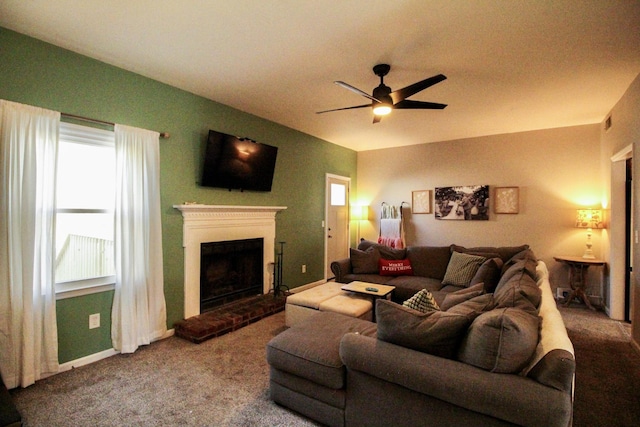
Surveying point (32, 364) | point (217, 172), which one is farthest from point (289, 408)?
point (217, 172)

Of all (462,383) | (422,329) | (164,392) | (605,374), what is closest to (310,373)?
(422,329)

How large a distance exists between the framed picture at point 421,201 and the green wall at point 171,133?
6.44 feet

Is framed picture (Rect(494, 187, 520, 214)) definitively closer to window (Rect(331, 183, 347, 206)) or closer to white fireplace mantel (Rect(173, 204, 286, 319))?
window (Rect(331, 183, 347, 206))

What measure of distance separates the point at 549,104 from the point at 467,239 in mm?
2504

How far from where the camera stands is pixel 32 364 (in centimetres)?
233

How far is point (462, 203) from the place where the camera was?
5.53 m

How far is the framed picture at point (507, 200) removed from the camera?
509 centimetres

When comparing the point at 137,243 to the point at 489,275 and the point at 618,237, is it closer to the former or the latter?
the point at 489,275

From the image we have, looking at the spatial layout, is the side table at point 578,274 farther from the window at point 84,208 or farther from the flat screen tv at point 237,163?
the window at point 84,208

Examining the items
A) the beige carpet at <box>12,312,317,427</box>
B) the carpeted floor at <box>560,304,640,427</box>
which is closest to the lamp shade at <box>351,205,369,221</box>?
the carpeted floor at <box>560,304,640,427</box>

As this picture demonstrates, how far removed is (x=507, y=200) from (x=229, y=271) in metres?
4.61

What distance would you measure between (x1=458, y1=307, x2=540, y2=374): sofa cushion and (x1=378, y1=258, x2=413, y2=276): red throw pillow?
286 centimetres

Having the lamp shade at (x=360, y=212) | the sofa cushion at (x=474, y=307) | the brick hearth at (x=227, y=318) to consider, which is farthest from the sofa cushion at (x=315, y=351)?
the lamp shade at (x=360, y=212)

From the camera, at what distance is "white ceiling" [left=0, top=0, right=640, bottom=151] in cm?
205
